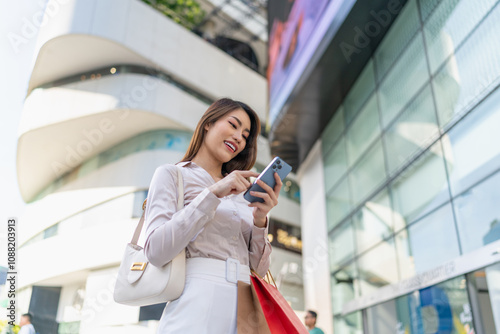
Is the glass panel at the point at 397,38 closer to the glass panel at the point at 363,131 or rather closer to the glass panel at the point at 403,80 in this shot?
the glass panel at the point at 403,80

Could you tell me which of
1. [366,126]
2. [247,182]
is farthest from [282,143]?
[247,182]

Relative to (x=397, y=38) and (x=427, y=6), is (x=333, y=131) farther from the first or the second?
(x=427, y=6)

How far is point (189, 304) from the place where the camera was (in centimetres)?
124

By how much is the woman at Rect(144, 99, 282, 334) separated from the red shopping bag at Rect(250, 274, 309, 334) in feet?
0.22

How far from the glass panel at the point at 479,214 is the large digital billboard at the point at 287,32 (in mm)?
5027

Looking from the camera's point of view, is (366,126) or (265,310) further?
(366,126)

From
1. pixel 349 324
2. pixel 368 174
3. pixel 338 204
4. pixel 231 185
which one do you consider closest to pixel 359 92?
pixel 368 174

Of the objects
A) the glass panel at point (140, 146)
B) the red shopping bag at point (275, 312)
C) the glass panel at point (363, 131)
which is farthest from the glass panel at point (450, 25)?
the glass panel at point (140, 146)

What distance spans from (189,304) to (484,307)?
5.72m

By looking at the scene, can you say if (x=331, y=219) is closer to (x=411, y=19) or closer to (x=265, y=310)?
(x=411, y=19)

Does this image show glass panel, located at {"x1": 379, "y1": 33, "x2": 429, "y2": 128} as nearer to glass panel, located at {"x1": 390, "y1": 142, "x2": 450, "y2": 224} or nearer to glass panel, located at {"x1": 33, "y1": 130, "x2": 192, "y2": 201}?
glass panel, located at {"x1": 390, "y1": 142, "x2": 450, "y2": 224}

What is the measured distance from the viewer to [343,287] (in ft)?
36.4

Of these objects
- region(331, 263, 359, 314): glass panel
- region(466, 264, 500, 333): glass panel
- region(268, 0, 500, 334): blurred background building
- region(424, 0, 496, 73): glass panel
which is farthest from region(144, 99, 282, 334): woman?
region(331, 263, 359, 314): glass panel

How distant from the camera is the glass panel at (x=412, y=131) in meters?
7.57
